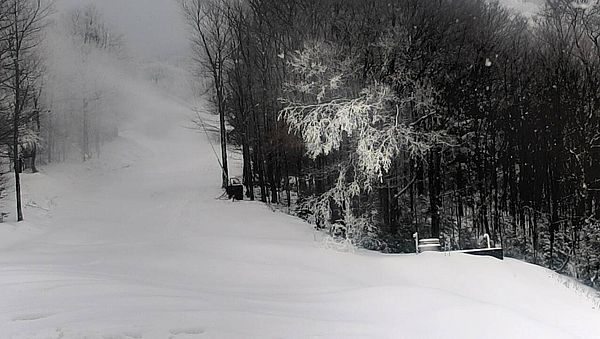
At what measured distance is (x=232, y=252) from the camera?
16.5 ft

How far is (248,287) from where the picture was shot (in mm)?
3459

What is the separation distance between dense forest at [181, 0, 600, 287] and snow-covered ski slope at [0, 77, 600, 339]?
4.46 feet

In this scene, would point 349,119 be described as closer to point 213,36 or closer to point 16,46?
point 213,36

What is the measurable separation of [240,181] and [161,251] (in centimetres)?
671

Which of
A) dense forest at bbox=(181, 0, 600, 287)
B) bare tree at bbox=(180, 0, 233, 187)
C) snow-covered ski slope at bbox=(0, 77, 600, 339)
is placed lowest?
snow-covered ski slope at bbox=(0, 77, 600, 339)

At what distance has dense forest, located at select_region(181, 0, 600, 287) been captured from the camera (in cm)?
646

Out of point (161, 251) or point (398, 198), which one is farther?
point (398, 198)

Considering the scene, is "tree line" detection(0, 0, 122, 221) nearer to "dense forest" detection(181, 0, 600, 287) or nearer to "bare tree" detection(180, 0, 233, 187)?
"bare tree" detection(180, 0, 233, 187)

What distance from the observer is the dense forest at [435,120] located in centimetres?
646

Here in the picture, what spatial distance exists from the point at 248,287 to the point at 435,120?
201 inches

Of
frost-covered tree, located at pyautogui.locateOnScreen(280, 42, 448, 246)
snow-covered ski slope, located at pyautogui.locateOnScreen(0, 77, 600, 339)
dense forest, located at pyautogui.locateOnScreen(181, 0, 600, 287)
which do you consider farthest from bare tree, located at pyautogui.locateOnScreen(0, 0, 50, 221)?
frost-covered tree, located at pyautogui.locateOnScreen(280, 42, 448, 246)

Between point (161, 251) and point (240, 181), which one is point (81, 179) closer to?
point (240, 181)

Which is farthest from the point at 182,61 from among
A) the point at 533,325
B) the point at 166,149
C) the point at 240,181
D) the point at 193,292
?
the point at 533,325

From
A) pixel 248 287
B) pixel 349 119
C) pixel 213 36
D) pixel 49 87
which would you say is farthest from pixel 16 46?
pixel 248 287
